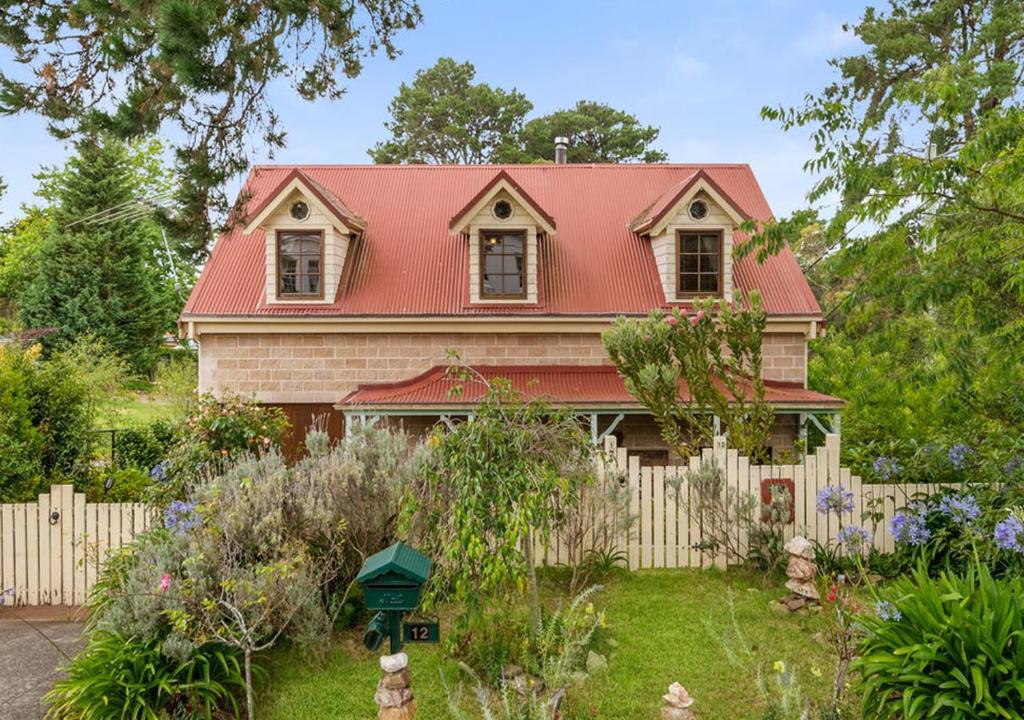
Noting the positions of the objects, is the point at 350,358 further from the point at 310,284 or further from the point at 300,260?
the point at 300,260

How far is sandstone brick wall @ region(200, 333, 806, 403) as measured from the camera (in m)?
12.6

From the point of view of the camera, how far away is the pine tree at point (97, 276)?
28219 mm

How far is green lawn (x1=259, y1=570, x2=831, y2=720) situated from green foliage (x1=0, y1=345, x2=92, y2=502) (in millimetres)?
5054

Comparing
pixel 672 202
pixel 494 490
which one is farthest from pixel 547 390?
pixel 494 490

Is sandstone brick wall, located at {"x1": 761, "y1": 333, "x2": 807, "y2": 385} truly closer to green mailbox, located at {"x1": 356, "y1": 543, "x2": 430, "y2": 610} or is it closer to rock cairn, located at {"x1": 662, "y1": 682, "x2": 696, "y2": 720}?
rock cairn, located at {"x1": 662, "y1": 682, "x2": 696, "y2": 720}

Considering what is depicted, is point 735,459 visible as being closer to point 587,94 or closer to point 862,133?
point 862,133

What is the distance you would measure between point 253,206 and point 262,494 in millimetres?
9450

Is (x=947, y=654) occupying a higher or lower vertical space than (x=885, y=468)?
lower

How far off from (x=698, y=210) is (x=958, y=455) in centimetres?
708

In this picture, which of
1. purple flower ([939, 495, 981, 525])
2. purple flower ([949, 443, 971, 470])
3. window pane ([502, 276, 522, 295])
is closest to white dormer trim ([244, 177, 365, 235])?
window pane ([502, 276, 522, 295])

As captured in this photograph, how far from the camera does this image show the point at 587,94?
33719mm

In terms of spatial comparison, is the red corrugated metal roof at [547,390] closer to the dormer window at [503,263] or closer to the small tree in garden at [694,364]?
the small tree in garden at [694,364]

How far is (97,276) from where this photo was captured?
94.7ft

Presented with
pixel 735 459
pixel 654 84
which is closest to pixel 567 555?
pixel 735 459
